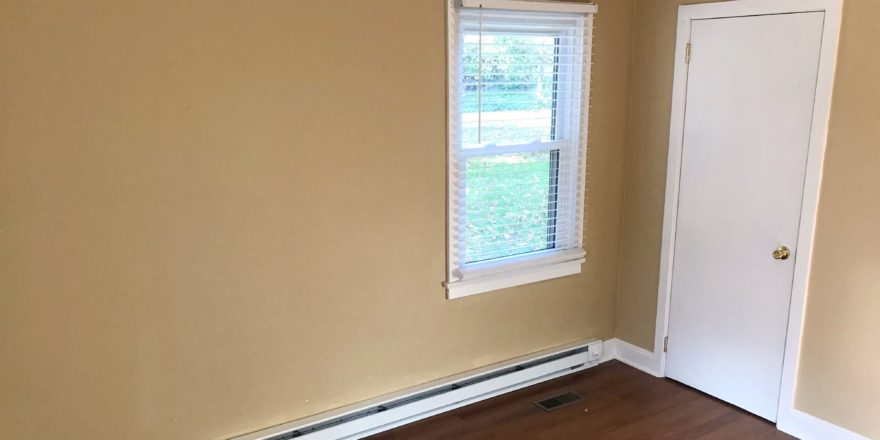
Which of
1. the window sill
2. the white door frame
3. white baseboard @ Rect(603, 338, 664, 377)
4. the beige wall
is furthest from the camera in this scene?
white baseboard @ Rect(603, 338, 664, 377)

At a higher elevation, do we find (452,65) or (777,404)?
(452,65)

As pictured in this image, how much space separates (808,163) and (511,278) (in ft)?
4.89

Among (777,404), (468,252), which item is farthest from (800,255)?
(468,252)

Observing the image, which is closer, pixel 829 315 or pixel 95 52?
pixel 95 52

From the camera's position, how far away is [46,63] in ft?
7.32

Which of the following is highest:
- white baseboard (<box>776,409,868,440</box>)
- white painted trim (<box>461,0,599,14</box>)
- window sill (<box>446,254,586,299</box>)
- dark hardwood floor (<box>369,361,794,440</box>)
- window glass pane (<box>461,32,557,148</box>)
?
white painted trim (<box>461,0,599,14</box>)

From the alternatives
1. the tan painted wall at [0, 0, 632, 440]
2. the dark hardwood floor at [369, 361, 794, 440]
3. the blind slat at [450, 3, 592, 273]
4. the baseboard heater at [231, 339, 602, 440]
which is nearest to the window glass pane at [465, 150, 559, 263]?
the blind slat at [450, 3, 592, 273]

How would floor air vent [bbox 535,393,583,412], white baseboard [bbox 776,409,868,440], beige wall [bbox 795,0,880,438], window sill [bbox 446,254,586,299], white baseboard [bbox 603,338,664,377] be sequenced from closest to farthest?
beige wall [bbox 795,0,880,438]
white baseboard [bbox 776,409,868,440]
window sill [bbox 446,254,586,299]
floor air vent [bbox 535,393,583,412]
white baseboard [bbox 603,338,664,377]

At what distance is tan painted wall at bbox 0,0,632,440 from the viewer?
7.57 ft

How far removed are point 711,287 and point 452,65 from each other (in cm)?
178

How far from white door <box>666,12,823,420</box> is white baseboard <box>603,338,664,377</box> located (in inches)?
6.8

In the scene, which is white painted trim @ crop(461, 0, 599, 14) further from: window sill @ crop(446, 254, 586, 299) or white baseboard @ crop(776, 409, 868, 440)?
white baseboard @ crop(776, 409, 868, 440)

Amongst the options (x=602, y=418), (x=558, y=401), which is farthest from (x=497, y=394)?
(x=602, y=418)

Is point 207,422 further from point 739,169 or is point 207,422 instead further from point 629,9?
point 629,9
